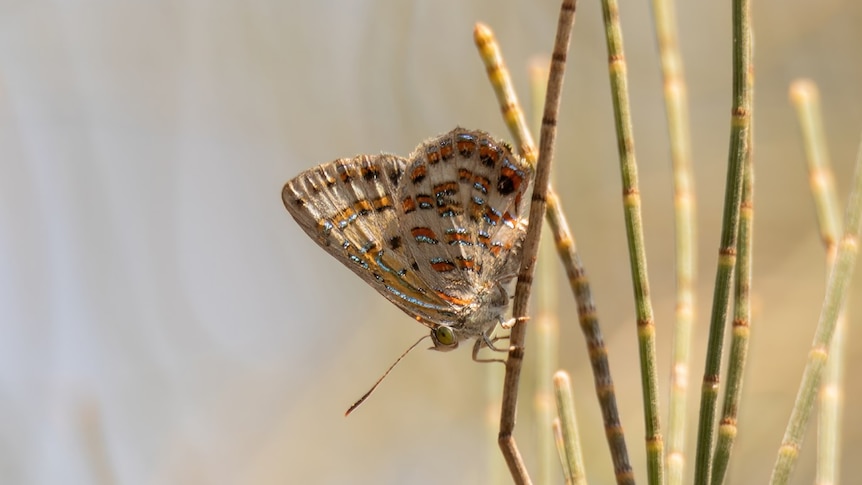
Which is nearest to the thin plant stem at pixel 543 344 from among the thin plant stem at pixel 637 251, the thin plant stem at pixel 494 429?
the thin plant stem at pixel 494 429

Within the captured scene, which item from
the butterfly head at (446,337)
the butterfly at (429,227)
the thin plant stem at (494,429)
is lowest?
the thin plant stem at (494,429)

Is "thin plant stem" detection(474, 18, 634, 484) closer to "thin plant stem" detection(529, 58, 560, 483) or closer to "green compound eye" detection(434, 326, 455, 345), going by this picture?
"thin plant stem" detection(529, 58, 560, 483)

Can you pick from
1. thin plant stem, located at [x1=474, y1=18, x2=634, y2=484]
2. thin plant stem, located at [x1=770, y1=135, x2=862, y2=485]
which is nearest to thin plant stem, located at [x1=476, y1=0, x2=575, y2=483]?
thin plant stem, located at [x1=474, y1=18, x2=634, y2=484]

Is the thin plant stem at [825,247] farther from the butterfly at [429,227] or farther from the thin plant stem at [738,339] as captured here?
the butterfly at [429,227]

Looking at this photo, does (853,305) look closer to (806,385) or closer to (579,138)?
(579,138)

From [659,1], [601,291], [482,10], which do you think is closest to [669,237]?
[601,291]

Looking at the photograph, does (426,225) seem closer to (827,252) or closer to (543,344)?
(543,344)
